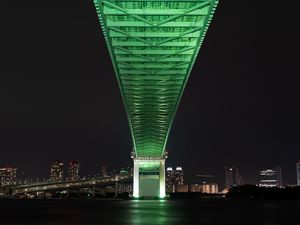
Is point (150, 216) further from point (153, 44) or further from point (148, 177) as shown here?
point (148, 177)

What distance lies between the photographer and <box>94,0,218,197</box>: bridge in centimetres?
3284

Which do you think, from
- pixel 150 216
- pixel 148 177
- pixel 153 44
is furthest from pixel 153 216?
pixel 148 177

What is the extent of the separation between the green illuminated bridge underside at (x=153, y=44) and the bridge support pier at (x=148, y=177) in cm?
3097

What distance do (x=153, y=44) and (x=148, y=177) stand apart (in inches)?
2561

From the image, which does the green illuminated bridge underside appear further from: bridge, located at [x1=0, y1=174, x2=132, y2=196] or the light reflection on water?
bridge, located at [x1=0, y1=174, x2=132, y2=196]

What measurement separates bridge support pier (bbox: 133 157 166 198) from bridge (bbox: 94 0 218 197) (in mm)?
22837

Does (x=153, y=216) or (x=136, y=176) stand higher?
(x=136, y=176)

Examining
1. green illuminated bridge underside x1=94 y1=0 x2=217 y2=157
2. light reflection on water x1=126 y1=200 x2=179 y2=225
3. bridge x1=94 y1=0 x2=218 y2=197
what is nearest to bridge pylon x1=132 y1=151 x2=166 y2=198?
bridge x1=94 y1=0 x2=218 y2=197

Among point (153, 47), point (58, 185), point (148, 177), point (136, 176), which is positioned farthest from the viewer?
point (58, 185)

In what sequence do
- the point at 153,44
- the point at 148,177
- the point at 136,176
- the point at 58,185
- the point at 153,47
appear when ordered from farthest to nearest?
the point at 58,185 < the point at 148,177 < the point at 136,176 < the point at 153,47 < the point at 153,44

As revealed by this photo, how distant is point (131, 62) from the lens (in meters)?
47.1

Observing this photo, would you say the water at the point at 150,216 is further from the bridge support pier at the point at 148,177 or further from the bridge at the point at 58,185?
the bridge at the point at 58,185

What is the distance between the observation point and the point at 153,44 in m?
40.5

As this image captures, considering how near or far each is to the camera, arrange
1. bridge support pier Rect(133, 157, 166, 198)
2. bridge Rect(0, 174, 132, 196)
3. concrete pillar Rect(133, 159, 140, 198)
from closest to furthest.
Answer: concrete pillar Rect(133, 159, 140, 198) → bridge support pier Rect(133, 157, 166, 198) → bridge Rect(0, 174, 132, 196)
